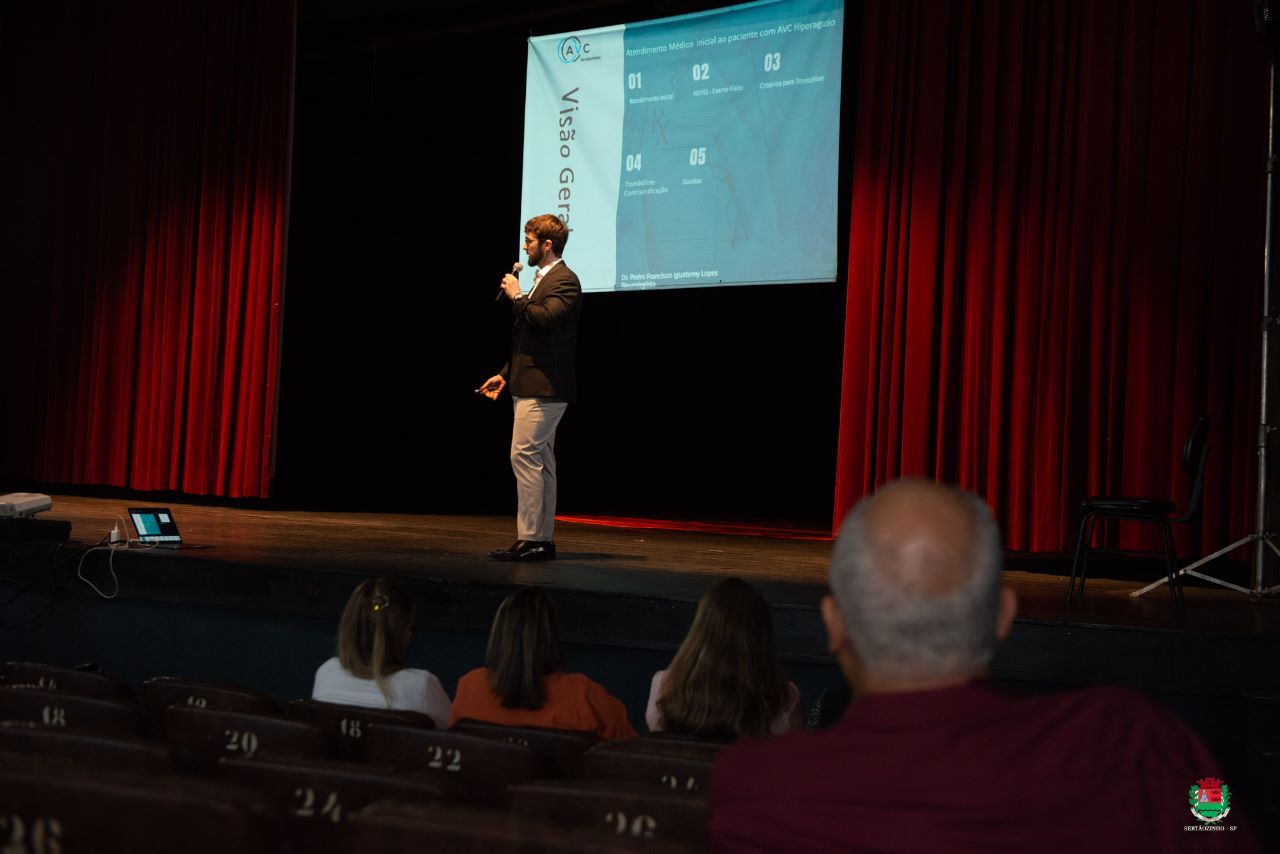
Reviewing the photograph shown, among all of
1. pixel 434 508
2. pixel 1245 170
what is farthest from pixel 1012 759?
pixel 434 508

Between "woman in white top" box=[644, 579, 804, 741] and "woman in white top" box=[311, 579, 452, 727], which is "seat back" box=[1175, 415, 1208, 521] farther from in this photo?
"woman in white top" box=[311, 579, 452, 727]

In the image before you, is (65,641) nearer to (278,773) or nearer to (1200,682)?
(278,773)

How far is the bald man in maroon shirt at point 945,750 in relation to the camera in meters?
1.00

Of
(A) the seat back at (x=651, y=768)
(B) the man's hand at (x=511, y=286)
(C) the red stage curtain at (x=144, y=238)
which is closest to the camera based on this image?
(A) the seat back at (x=651, y=768)

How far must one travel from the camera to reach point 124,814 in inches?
45.4

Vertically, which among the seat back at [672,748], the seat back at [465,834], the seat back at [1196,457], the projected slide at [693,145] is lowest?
the seat back at [672,748]

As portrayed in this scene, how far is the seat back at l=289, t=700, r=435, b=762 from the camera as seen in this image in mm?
1928

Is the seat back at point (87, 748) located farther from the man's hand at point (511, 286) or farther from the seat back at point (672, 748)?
the man's hand at point (511, 286)

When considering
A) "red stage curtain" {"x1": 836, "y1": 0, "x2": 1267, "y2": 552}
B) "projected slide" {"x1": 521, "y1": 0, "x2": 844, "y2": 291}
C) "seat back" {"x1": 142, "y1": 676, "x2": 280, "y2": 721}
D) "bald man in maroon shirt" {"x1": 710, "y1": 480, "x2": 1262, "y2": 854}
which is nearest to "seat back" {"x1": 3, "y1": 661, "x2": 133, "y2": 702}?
"seat back" {"x1": 142, "y1": 676, "x2": 280, "y2": 721}

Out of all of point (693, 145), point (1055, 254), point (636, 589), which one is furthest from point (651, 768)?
point (693, 145)

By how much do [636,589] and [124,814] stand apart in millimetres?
2800

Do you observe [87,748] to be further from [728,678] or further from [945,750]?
[728,678]

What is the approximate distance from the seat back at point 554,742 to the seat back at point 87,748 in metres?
0.55

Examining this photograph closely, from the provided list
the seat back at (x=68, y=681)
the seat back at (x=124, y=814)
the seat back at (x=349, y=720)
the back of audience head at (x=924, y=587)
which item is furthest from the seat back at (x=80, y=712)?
the back of audience head at (x=924, y=587)
